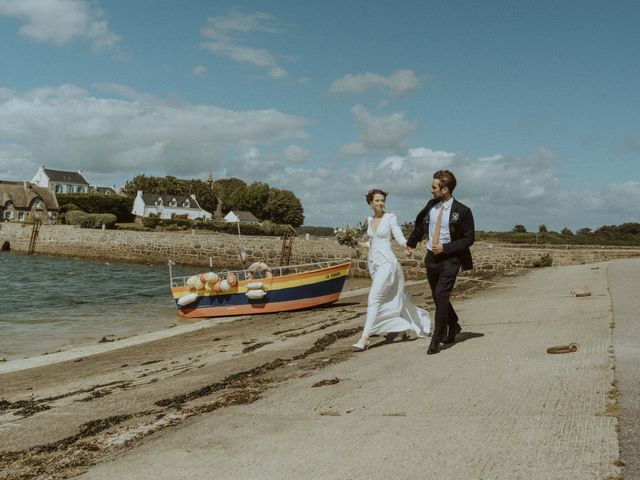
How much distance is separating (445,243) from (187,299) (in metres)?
12.4

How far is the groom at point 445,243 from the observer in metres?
6.98

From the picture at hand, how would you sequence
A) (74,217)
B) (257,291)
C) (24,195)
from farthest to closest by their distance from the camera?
(24,195)
(74,217)
(257,291)

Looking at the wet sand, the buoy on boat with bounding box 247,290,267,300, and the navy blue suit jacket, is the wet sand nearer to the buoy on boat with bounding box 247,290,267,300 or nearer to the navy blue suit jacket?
the navy blue suit jacket

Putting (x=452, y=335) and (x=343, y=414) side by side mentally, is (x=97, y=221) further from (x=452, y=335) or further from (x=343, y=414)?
(x=343, y=414)

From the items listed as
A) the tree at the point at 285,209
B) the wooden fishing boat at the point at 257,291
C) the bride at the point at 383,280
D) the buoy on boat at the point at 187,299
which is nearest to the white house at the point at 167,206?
the tree at the point at 285,209

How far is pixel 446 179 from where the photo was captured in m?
7.07

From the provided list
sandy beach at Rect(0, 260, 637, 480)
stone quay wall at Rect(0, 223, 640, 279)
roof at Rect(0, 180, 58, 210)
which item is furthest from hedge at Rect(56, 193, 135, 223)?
sandy beach at Rect(0, 260, 637, 480)

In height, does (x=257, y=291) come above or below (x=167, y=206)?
Answer: below

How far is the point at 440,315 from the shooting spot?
7.12 m

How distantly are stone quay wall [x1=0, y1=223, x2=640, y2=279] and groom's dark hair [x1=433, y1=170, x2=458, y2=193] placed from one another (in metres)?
27.3

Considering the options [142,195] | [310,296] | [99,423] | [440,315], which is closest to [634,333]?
[440,315]

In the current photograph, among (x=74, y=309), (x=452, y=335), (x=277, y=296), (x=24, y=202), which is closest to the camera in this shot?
(x=452, y=335)

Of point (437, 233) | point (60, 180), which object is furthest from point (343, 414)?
point (60, 180)

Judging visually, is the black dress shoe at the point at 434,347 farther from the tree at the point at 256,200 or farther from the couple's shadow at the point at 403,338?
the tree at the point at 256,200
